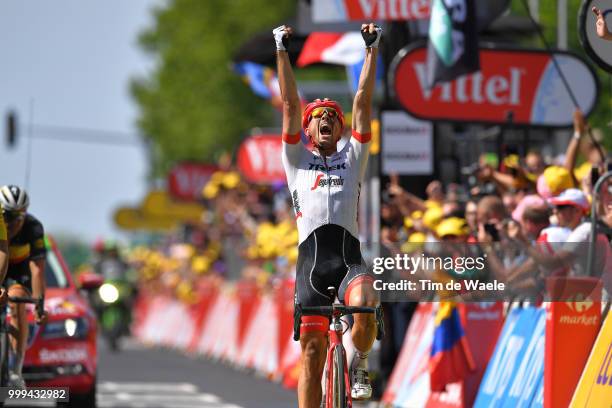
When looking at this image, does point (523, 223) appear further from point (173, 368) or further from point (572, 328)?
point (173, 368)

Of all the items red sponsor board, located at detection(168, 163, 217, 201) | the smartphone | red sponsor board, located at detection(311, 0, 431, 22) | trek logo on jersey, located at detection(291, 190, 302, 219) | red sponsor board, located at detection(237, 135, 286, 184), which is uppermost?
red sponsor board, located at detection(311, 0, 431, 22)

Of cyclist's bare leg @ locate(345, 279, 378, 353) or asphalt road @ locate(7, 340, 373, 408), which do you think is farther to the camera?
asphalt road @ locate(7, 340, 373, 408)

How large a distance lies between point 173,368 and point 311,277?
14974 mm

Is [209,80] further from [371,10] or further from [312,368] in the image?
[312,368]

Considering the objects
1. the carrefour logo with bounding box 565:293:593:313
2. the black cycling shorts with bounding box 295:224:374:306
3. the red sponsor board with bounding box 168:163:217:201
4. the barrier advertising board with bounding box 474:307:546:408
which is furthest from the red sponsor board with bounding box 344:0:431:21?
the red sponsor board with bounding box 168:163:217:201

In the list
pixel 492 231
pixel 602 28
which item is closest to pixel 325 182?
pixel 602 28

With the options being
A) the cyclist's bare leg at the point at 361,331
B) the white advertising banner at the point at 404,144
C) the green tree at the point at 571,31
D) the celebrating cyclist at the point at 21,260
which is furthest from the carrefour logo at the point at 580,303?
the green tree at the point at 571,31

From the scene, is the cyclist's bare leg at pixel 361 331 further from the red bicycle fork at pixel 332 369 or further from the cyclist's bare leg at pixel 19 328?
the cyclist's bare leg at pixel 19 328

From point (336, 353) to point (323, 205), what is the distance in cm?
89

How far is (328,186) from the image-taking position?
33.4 feet

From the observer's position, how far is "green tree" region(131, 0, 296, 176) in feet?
202

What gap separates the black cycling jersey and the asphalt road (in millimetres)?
3607

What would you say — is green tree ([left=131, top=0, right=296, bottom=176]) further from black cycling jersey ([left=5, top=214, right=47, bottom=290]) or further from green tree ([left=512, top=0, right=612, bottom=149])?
black cycling jersey ([left=5, top=214, right=47, bottom=290])

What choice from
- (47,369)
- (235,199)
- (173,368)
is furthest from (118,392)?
(235,199)
